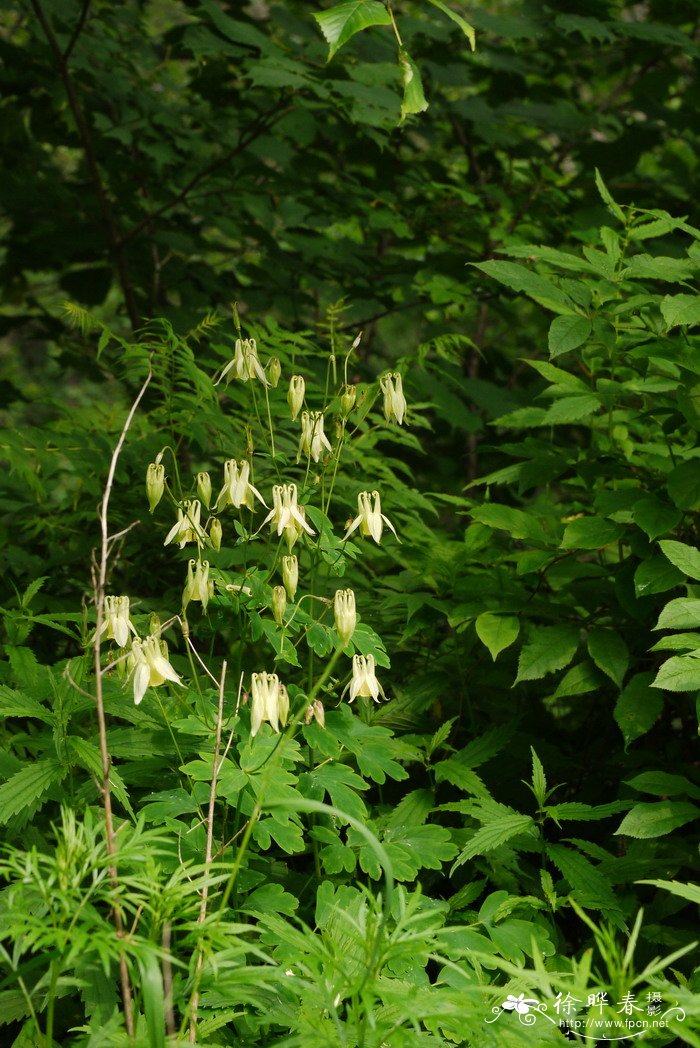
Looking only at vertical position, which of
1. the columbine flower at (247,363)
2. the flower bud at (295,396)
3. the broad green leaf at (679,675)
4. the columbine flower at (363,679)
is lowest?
the broad green leaf at (679,675)

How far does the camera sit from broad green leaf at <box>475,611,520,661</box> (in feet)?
6.19

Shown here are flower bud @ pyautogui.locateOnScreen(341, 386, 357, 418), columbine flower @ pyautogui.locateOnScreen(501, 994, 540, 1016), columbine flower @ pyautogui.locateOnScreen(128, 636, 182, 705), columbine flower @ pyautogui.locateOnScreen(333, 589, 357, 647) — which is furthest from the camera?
flower bud @ pyautogui.locateOnScreen(341, 386, 357, 418)

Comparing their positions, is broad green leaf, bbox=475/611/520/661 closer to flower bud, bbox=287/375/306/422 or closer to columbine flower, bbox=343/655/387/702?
columbine flower, bbox=343/655/387/702

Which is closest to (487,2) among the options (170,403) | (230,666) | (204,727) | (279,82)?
(279,82)

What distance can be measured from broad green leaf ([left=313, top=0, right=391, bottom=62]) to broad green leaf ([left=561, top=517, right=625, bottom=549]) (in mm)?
1064

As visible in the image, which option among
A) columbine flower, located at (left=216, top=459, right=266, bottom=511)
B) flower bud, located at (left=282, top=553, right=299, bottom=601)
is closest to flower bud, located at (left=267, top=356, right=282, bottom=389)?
columbine flower, located at (left=216, top=459, right=266, bottom=511)

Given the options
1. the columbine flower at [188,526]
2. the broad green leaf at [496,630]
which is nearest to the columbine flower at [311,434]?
the columbine flower at [188,526]

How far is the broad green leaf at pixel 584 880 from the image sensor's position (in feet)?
5.39

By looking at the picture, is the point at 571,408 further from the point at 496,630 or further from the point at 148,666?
the point at 148,666

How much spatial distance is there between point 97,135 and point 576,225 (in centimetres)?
221

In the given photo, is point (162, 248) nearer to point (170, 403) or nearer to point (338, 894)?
point (170, 403)

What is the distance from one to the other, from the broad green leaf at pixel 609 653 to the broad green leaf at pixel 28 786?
42.4 inches

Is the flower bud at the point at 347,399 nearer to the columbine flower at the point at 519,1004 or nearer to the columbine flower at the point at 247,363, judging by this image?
the columbine flower at the point at 247,363

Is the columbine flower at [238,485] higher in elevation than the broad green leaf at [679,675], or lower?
higher
